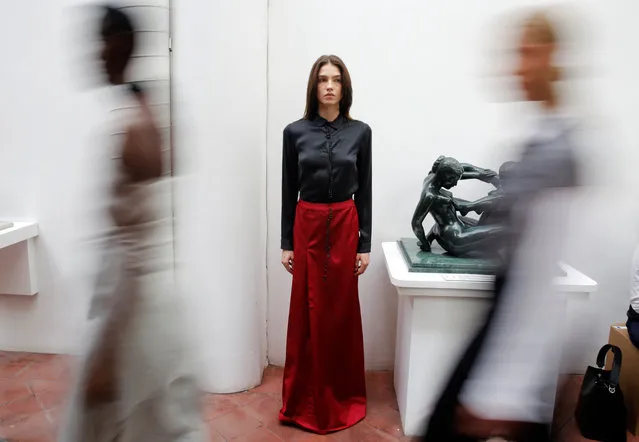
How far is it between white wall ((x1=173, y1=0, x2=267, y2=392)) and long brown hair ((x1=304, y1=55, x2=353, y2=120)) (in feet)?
1.46

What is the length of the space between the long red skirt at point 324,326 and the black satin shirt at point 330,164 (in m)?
0.07

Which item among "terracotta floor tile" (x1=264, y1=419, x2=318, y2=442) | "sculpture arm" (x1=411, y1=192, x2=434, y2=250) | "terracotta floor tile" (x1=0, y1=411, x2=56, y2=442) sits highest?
"sculpture arm" (x1=411, y1=192, x2=434, y2=250)

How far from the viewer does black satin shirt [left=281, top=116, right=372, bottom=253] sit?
2504 millimetres

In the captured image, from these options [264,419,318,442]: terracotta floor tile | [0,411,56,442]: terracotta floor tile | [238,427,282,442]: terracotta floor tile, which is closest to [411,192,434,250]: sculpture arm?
[264,419,318,442]: terracotta floor tile

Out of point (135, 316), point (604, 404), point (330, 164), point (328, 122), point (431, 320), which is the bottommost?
point (604, 404)

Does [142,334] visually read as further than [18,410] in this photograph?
No

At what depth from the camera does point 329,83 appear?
2449 millimetres

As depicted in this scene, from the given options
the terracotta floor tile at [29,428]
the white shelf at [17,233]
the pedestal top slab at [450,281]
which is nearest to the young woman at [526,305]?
the pedestal top slab at [450,281]

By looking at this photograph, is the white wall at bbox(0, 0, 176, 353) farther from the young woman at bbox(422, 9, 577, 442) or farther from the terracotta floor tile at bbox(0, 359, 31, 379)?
the young woman at bbox(422, 9, 577, 442)

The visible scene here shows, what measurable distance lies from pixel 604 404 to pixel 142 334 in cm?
227

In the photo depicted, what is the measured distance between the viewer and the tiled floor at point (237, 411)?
259cm

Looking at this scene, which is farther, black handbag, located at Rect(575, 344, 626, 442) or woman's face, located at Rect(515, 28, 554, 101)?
black handbag, located at Rect(575, 344, 626, 442)

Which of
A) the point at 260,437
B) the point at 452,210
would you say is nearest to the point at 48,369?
the point at 260,437

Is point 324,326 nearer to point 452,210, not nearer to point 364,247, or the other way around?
point 364,247
